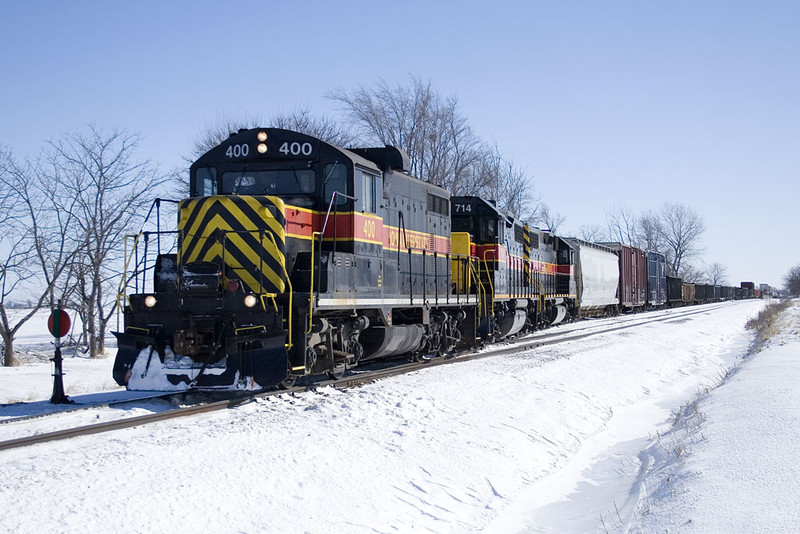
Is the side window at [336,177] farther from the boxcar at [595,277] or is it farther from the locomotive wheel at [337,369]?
the boxcar at [595,277]

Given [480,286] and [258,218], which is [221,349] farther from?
[480,286]

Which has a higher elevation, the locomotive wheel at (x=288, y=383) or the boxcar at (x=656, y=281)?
the boxcar at (x=656, y=281)

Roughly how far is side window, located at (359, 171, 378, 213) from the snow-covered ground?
2707 millimetres

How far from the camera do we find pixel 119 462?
5.59 m

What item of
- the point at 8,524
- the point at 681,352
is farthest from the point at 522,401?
the point at 681,352

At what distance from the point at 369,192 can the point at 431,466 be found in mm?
5239

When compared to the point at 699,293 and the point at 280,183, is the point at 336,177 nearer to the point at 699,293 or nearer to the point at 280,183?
the point at 280,183

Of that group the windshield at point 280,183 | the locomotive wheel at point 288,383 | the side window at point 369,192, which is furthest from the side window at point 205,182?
the locomotive wheel at point 288,383

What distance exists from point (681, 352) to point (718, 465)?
13897 millimetres

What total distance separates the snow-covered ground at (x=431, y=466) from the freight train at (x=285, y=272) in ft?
2.71

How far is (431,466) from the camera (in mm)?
6676

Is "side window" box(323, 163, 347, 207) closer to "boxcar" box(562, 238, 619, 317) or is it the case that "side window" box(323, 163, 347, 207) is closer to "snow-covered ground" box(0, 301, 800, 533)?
"snow-covered ground" box(0, 301, 800, 533)

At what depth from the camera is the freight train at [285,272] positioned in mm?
8719

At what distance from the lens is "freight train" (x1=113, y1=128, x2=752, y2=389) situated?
28.6 feet
